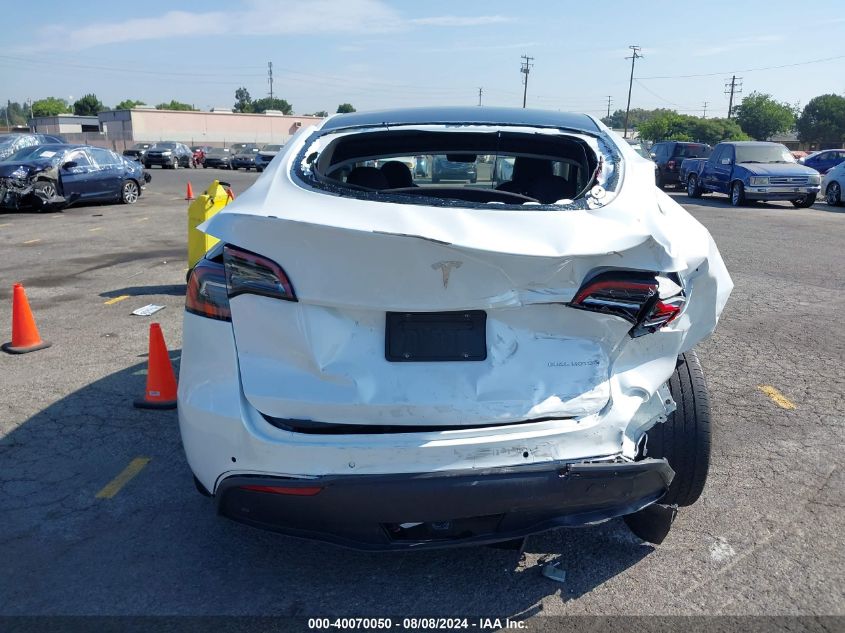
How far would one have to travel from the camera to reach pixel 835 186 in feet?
68.0

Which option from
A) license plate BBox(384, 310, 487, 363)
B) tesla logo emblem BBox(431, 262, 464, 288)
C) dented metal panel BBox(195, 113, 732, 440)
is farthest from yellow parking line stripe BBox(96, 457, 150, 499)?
tesla logo emblem BBox(431, 262, 464, 288)

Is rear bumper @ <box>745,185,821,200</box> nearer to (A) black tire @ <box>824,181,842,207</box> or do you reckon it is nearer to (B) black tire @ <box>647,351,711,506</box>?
(A) black tire @ <box>824,181,842,207</box>

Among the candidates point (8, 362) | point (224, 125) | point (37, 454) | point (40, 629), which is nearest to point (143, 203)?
point (8, 362)

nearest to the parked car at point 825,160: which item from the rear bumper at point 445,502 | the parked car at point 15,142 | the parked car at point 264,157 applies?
the parked car at point 264,157

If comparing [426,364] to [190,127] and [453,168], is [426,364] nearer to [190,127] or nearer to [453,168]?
[453,168]

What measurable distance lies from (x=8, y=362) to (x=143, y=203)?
51.3 ft

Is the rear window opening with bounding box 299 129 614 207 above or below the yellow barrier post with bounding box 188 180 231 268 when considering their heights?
above

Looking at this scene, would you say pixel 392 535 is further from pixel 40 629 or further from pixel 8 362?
pixel 8 362

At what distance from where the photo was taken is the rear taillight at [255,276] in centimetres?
253

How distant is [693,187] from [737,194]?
11.2ft

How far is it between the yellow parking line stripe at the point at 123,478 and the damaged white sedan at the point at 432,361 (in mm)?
1254

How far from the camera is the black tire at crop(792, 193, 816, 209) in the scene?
779 inches

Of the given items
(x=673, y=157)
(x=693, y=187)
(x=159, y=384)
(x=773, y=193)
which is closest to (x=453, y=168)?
(x=159, y=384)

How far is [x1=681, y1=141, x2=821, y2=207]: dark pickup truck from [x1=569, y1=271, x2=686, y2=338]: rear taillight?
19.1 meters
